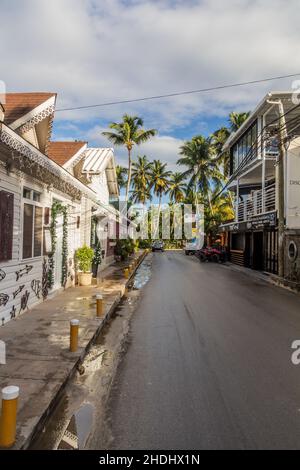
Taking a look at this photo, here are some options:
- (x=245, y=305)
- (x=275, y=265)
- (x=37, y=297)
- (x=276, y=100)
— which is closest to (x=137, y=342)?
(x=37, y=297)

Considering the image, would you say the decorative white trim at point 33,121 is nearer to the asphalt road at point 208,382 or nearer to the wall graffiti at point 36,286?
the wall graffiti at point 36,286

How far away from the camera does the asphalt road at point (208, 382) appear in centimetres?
360

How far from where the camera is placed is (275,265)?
19.5m

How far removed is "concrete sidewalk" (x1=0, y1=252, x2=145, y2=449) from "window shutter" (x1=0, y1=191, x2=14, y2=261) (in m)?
1.58

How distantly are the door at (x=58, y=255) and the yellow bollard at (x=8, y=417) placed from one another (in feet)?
27.4

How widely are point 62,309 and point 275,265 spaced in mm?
14076

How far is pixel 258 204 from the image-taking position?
23.8 meters

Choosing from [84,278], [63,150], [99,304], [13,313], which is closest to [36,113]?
[13,313]

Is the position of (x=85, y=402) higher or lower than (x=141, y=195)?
lower

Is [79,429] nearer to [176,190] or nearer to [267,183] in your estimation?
[267,183]

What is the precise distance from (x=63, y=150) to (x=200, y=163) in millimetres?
30371

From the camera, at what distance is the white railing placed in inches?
825

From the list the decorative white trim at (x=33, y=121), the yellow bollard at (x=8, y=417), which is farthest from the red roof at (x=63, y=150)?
the yellow bollard at (x=8, y=417)

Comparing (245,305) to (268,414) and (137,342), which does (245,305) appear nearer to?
(137,342)
